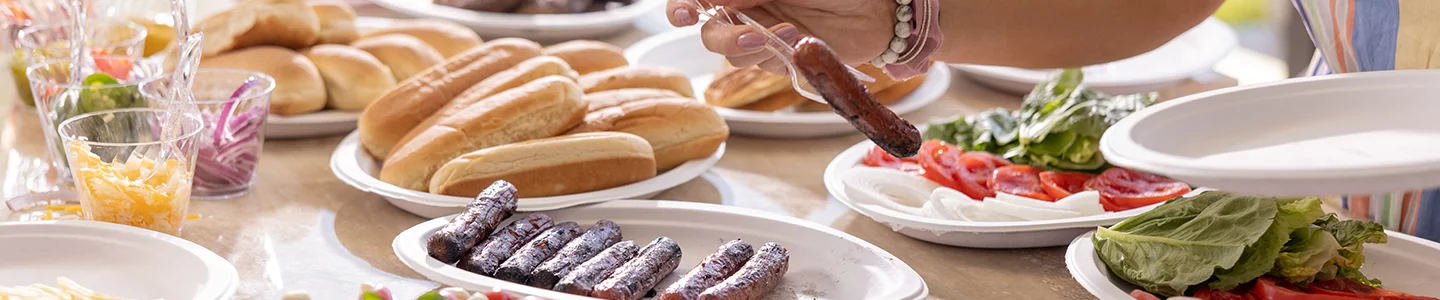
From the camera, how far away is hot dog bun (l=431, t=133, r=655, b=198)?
2.15 metres

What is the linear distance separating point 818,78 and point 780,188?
2.60 feet

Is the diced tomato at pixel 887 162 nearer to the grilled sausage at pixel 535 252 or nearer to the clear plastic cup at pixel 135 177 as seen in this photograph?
the grilled sausage at pixel 535 252

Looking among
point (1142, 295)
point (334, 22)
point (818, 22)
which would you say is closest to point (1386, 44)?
point (1142, 295)

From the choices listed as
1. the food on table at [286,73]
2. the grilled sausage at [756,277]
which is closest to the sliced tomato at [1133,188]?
the grilled sausage at [756,277]

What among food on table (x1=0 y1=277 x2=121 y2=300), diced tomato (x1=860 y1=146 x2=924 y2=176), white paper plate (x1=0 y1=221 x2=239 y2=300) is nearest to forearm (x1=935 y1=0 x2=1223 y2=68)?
diced tomato (x1=860 y1=146 x2=924 y2=176)

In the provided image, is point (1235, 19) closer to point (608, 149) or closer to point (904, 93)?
point (904, 93)

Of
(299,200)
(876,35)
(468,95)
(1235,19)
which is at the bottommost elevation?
(1235,19)

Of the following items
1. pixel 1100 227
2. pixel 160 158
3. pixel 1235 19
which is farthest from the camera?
pixel 1235 19

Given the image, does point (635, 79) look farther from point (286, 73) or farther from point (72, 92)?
point (72, 92)

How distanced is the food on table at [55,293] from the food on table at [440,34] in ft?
5.07

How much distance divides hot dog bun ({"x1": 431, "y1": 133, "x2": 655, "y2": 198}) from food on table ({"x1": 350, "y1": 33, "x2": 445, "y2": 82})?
758 mm

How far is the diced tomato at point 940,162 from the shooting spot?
2.29m

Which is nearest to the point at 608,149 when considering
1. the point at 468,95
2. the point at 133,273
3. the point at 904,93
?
the point at 468,95

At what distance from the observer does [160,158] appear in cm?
192
